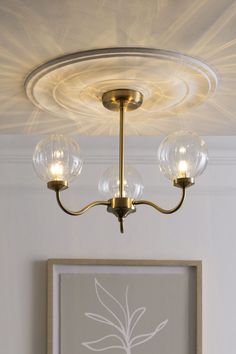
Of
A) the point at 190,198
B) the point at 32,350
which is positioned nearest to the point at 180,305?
the point at 190,198

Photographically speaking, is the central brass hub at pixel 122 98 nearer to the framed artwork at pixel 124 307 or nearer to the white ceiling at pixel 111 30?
the white ceiling at pixel 111 30

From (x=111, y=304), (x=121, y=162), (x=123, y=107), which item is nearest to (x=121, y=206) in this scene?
(x=121, y=162)

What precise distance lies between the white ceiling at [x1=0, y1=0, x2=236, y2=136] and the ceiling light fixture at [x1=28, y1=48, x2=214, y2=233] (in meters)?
0.04

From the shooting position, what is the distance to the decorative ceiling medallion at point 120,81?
1821mm

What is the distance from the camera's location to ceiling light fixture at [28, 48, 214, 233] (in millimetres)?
1834

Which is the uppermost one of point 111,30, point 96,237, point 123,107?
point 111,30

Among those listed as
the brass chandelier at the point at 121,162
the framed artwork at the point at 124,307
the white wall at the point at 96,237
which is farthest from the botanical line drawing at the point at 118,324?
the brass chandelier at the point at 121,162

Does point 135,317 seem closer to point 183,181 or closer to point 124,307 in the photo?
point 124,307

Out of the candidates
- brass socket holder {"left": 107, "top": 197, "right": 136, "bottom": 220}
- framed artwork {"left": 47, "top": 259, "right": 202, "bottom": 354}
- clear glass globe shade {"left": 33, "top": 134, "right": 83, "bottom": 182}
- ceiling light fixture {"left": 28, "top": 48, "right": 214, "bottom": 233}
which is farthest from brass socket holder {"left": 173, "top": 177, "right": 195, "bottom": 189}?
framed artwork {"left": 47, "top": 259, "right": 202, "bottom": 354}

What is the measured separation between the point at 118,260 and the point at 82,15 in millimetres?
1768

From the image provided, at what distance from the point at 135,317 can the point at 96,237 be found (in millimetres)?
423

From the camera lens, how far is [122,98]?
2045 millimetres

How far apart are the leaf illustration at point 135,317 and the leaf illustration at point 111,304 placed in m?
0.02

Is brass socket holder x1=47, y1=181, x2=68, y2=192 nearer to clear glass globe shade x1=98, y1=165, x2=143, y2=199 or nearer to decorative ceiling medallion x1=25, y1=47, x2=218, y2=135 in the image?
clear glass globe shade x1=98, y1=165, x2=143, y2=199
